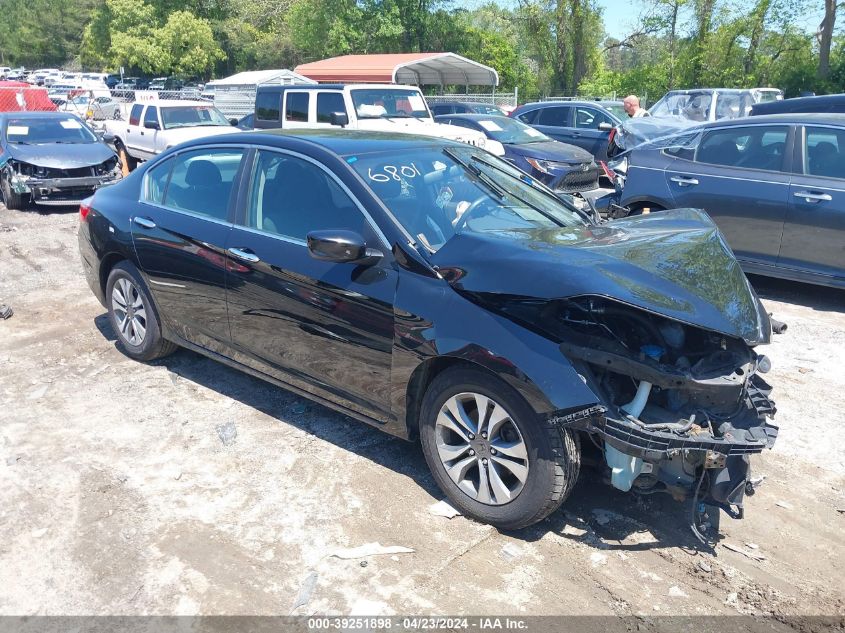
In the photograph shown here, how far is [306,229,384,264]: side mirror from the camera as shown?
140 inches

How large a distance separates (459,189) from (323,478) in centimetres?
182

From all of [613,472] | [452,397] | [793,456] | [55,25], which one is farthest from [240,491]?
[55,25]

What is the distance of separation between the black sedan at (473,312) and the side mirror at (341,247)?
0.04 feet

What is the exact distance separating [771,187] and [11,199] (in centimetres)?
1116

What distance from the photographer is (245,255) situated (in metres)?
4.26

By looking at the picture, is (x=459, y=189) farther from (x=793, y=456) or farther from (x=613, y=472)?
(x=793, y=456)

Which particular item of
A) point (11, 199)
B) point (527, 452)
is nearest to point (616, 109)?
point (11, 199)

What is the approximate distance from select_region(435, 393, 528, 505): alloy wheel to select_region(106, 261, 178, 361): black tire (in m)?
2.63

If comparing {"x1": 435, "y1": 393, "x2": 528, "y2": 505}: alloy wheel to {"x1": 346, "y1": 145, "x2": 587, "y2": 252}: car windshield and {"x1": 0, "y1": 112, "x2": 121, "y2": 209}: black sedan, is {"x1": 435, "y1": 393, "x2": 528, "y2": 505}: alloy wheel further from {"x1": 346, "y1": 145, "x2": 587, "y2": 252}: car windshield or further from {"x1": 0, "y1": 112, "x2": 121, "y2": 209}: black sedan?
{"x1": 0, "y1": 112, "x2": 121, "y2": 209}: black sedan

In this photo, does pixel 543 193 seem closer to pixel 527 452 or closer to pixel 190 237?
pixel 527 452

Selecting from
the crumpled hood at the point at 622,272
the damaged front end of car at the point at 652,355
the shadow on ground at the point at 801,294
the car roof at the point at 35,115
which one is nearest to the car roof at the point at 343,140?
the crumpled hood at the point at 622,272

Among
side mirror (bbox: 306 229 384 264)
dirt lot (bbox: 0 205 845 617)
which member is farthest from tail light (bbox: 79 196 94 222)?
side mirror (bbox: 306 229 384 264)

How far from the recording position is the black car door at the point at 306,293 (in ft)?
12.2

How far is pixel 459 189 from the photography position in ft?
13.8
